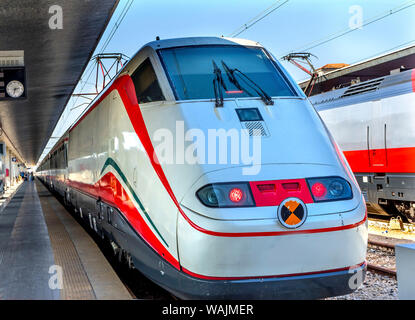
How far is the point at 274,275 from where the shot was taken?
10.2 ft

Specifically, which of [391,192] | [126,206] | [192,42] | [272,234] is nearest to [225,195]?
[272,234]

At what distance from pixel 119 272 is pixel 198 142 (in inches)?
133

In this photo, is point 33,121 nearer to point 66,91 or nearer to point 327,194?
point 66,91

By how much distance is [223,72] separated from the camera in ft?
13.4

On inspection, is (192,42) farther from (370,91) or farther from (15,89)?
(15,89)

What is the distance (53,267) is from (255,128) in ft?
12.3

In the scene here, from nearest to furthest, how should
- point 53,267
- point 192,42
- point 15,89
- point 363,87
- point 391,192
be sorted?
point 192,42
point 53,267
point 391,192
point 363,87
point 15,89

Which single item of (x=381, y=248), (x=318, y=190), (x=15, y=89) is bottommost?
(x=381, y=248)

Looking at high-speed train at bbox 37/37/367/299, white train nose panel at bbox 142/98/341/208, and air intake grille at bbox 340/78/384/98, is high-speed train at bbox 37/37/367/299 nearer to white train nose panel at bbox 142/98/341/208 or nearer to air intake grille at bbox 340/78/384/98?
white train nose panel at bbox 142/98/341/208

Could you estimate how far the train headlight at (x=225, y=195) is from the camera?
3.09 meters

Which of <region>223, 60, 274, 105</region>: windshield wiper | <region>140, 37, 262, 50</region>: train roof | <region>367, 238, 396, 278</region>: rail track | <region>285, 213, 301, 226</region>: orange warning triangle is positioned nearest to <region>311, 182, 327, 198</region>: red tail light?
<region>285, 213, 301, 226</region>: orange warning triangle

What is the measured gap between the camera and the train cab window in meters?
3.97

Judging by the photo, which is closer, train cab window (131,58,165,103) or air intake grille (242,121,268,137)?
air intake grille (242,121,268,137)

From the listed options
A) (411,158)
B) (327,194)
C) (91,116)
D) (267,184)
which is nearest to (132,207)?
(267,184)
